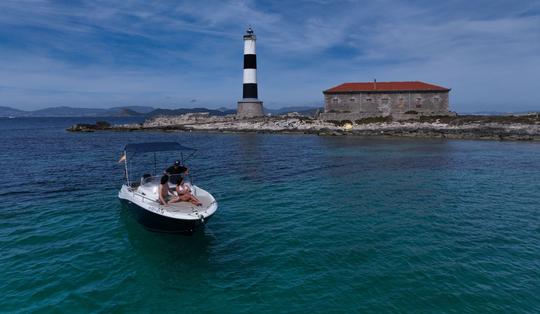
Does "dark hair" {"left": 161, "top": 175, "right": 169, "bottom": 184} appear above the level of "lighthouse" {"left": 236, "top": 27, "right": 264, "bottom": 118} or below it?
below

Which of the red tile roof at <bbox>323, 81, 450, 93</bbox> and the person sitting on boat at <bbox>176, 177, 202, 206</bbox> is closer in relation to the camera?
the person sitting on boat at <bbox>176, 177, 202, 206</bbox>

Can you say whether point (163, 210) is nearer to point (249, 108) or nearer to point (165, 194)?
point (165, 194)

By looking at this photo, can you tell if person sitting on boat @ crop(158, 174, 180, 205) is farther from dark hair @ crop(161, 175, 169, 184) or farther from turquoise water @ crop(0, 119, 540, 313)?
turquoise water @ crop(0, 119, 540, 313)

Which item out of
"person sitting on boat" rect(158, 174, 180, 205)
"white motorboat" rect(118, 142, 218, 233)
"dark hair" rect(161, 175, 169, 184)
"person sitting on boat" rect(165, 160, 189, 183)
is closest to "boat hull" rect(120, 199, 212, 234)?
"white motorboat" rect(118, 142, 218, 233)

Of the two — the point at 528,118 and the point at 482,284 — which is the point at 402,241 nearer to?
the point at 482,284

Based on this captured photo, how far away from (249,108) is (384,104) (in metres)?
25.4

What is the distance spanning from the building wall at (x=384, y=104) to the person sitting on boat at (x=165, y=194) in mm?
54517

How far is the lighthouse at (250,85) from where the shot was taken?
65.9 meters

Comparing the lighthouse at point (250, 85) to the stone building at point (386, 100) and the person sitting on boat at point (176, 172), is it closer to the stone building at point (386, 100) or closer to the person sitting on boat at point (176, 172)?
the stone building at point (386, 100)

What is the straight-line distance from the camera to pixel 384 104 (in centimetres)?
6322

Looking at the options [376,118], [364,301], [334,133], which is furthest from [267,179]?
[376,118]

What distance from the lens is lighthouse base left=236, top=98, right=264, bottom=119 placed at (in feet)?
227

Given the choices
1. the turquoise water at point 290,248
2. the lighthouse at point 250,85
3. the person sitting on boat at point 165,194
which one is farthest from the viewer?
the lighthouse at point 250,85

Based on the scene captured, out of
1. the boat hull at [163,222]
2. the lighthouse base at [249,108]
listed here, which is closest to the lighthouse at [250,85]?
the lighthouse base at [249,108]
